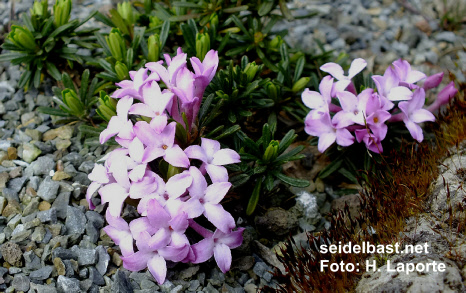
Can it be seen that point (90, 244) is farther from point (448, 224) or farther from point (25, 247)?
point (448, 224)

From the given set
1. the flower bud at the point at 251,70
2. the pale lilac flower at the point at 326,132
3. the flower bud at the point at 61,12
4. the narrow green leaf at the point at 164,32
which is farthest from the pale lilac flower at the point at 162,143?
the flower bud at the point at 61,12

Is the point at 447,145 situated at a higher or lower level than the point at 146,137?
lower

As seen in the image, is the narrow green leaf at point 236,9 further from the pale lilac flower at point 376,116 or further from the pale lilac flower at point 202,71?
the pale lilac flower at point 376,116

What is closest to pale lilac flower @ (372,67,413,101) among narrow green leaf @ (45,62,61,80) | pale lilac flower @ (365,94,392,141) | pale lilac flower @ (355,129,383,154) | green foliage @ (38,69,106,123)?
pale lilac flower @ (365,94,392,141)

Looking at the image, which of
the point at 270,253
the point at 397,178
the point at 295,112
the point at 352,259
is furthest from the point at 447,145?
the point at 270,253

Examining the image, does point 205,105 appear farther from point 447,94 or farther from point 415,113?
point 447,94

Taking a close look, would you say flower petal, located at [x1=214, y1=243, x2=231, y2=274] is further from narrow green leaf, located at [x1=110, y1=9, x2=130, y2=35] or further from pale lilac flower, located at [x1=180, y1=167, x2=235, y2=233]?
narrow green leaf, located at [x1=110, y1=9, x2=130, y2=35]

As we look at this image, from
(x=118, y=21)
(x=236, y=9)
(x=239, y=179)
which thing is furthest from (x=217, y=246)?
(x=118, y=21)
